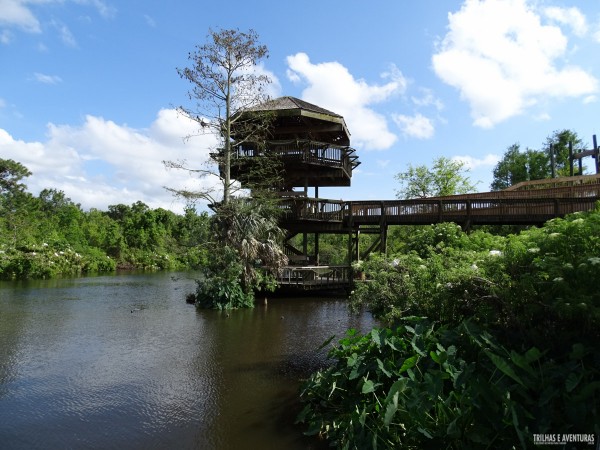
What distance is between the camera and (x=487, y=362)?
4375mm

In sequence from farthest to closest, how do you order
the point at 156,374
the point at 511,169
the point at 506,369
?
the point at 511,169 → the point at 156,374 → the point at 506,369

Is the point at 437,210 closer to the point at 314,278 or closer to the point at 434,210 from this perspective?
the point at 434,210

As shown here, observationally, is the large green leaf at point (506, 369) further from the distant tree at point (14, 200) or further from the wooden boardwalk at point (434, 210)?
the distant tree at point (14, 200)

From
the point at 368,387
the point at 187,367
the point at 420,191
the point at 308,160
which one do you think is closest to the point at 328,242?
the point at 420,191

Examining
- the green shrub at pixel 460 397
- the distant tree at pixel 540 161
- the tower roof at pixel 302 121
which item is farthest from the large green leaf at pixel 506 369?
the distant tree at pixel 540 161

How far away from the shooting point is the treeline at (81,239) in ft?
80.0

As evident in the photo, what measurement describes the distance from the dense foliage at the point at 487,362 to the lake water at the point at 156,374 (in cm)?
103

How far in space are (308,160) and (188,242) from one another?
26.2 feet

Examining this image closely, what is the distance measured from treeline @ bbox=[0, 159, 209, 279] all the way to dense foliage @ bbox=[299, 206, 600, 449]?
1148cm

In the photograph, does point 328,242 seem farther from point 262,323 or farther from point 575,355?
point 575,355

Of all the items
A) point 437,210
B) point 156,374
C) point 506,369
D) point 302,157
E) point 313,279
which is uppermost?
point 302,157

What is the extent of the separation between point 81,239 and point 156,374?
3704cm

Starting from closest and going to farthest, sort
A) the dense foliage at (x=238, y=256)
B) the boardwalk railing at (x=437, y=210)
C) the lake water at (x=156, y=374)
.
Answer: the lake water at (x=156, y=374), the dense foliage at (x=238, y=256), the boardwalk railing at (x=437, y=210)

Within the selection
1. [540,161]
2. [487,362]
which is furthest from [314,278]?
[540,161]
